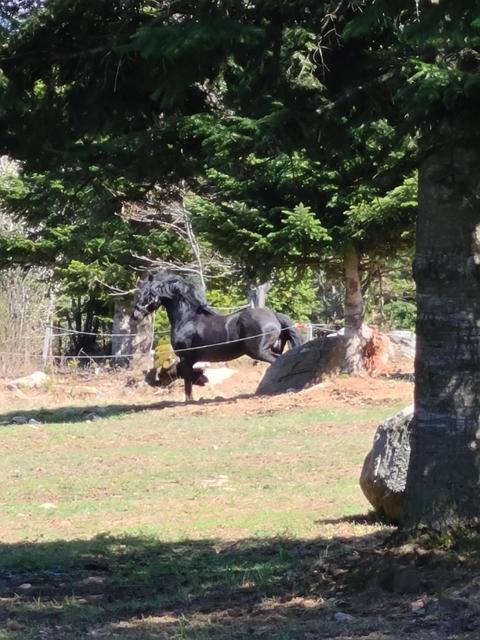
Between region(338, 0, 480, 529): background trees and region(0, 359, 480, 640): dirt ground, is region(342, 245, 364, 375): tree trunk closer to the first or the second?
region(0, 359, 480, 640): dirt ground

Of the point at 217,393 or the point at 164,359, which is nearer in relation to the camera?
the point at 217,393

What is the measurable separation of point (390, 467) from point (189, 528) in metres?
2.04

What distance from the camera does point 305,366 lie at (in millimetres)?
21641

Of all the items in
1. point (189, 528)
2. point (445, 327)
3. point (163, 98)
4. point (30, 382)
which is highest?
point (163, 98)

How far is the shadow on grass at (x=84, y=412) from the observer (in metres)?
19.4

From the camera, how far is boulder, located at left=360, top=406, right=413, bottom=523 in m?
9.05

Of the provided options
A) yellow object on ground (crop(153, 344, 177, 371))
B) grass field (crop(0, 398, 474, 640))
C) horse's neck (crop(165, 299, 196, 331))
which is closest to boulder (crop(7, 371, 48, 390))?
yellow object on ground (crop(153, 344, 177, 371))

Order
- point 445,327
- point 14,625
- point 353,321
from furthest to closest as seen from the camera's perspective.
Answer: point 353,321 < point 445,327 < point 14,625

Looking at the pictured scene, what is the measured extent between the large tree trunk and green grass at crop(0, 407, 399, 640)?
0.96m

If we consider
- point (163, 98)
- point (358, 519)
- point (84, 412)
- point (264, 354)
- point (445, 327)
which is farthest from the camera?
point (264, 354)

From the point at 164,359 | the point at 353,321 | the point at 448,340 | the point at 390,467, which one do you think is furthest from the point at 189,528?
the point at 164,359

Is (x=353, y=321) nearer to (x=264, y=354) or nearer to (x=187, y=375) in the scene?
(x=264, y=354)

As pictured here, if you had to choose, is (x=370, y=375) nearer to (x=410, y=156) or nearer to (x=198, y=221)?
(x=198, y=221)

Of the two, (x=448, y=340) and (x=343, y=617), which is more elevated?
(x=448, y=340)
